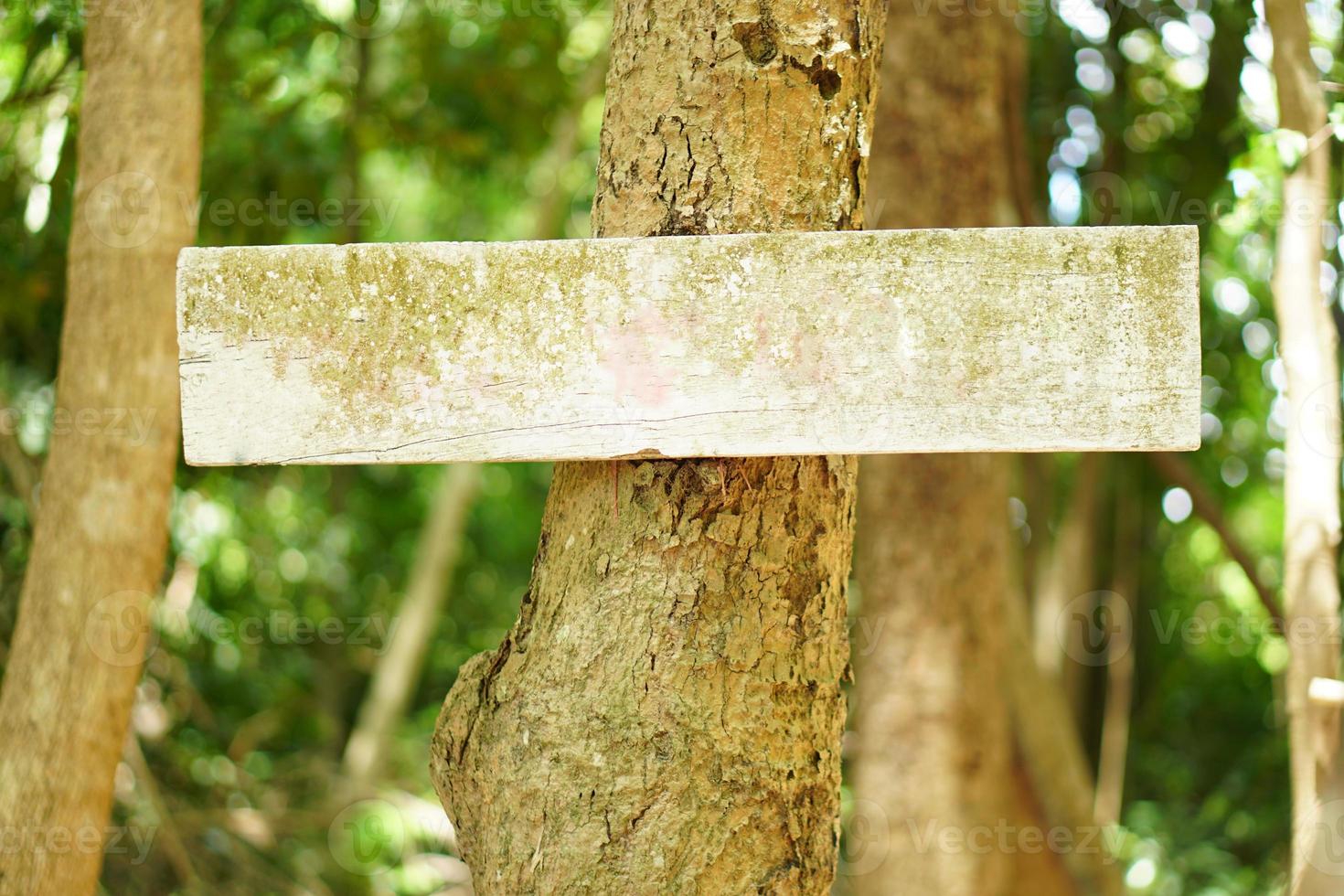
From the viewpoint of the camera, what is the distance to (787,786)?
4.94ft

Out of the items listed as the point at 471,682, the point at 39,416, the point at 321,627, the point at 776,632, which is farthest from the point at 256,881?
the point at 776,632

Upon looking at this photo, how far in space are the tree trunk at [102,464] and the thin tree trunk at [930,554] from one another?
203 cm

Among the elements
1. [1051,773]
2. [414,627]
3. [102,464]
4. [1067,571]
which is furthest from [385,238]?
[102,464]

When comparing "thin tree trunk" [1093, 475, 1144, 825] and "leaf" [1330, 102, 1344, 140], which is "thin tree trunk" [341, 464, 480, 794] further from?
"leaf" [1330, 102, 1344, 140]

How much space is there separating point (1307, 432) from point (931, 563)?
4.26 feet

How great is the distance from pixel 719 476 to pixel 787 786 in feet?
1.30

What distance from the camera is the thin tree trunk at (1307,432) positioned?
7.90 feet

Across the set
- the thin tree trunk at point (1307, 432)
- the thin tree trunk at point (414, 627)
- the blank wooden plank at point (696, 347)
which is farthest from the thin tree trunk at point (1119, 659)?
the blank wooden plank at point (696, 347)

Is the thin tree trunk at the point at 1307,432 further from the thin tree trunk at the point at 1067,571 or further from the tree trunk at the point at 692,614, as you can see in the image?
the thin tree trunk at the point at 1067,571

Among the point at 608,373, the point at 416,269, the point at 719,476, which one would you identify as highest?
the point at 416,269

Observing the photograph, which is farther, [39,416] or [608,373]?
[39,416]

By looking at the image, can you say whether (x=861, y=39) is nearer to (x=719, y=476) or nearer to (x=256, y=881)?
(x=719, y=476)

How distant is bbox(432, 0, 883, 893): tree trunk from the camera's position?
4.78 ft

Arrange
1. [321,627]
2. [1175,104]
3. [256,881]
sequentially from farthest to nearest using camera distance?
1. [321,627]
2. [1175,104]
3. [256,881]
